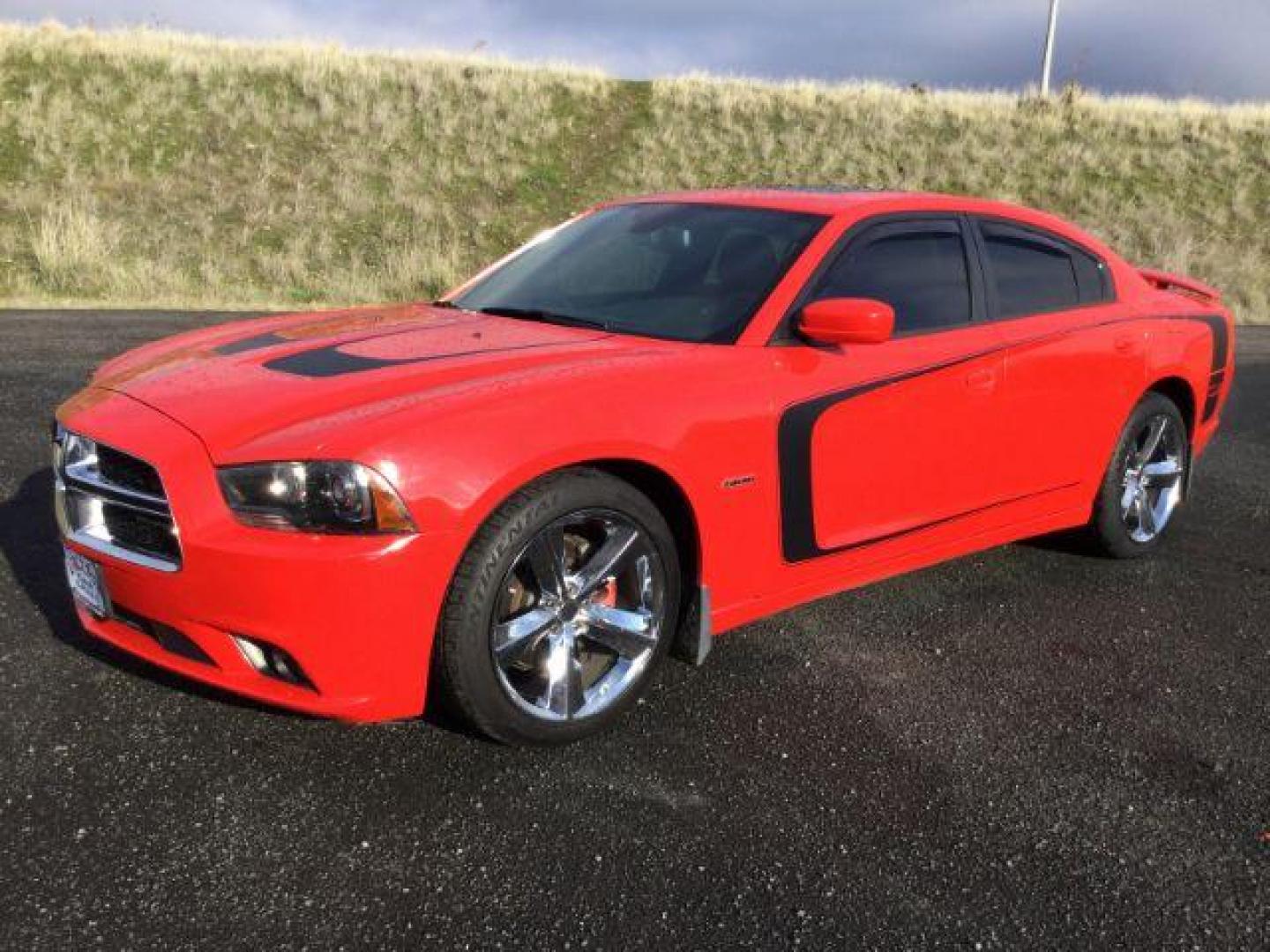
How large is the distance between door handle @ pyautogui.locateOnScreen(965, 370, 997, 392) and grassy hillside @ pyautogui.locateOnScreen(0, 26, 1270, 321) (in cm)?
1204

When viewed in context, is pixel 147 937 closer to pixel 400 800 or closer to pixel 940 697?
pixel 400 800

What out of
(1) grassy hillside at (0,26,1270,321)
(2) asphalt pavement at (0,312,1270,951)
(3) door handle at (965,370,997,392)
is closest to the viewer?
(2) asphalt pavement at (0,312,1270,951)

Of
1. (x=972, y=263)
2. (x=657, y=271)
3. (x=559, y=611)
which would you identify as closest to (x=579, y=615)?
(x=559, y=611)

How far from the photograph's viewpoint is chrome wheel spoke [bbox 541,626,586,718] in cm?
300

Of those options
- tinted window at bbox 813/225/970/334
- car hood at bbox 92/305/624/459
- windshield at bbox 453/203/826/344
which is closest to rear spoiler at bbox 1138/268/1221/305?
tinted window at bbox 813/225/970/334

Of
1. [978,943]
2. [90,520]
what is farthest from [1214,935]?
[90,520]

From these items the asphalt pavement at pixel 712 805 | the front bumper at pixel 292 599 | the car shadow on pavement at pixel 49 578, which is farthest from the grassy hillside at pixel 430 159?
the front bumper at pixel 292 599

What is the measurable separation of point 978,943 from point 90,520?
240 centimetres

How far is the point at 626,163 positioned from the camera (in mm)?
25859

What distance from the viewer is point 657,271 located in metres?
3.95

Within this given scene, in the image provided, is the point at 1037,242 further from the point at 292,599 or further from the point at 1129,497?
the point at 292,599

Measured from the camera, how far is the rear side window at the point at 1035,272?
421cm

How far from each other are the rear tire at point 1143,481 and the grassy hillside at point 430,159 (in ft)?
39.0

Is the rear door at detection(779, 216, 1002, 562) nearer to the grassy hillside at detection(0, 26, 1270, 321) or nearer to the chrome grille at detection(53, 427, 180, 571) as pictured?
the chrome grille at detection(53, 427, 180, 571)
